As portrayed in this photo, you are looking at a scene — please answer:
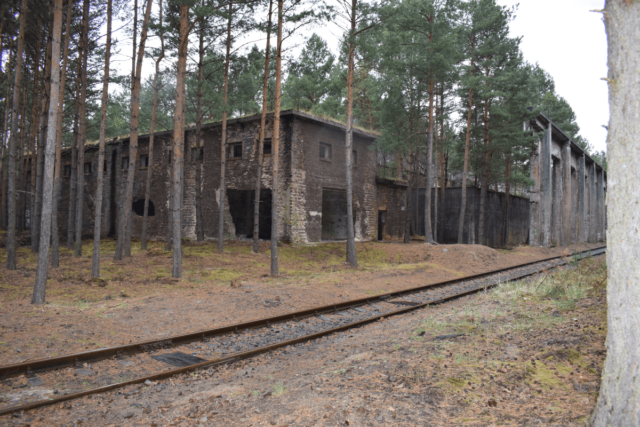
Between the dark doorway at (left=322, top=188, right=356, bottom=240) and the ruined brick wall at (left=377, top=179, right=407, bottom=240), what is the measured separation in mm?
2532

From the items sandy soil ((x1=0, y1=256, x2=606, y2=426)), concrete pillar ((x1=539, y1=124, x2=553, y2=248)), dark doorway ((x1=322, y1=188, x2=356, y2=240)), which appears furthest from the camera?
dark doorway ((x1=322, y1=188, x2=356, y2=240))

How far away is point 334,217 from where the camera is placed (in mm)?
28109

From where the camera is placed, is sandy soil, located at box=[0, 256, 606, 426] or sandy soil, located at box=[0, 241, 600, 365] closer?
sandy soil, located at box=[0, 256, 606, 426]

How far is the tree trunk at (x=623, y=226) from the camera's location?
2910mm

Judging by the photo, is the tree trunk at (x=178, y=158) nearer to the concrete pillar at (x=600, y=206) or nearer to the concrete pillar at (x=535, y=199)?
the concrete pillar at (x=535, y=199)

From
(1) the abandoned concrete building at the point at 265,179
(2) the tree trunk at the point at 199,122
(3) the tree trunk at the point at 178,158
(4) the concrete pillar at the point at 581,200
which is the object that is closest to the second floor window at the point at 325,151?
(1) the abandoned concrete building at the point at 265,179

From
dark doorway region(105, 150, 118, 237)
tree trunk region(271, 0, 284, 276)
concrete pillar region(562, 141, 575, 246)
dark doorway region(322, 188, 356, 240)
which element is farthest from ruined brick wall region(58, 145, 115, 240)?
concrete pillar region(562, 141, 575, 246)

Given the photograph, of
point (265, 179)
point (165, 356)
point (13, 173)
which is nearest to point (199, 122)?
point (265, 179)

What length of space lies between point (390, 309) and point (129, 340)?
5.31 m

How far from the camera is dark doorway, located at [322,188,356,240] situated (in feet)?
90.8

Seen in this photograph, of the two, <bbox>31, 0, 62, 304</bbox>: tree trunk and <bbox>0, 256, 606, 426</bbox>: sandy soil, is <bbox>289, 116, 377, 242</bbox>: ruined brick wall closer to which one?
<bbox>31, 0, 62, 304</bbox>: tree trunk

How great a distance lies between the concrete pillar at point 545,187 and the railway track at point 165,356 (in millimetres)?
21632

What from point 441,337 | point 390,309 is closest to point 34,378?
point 441,337

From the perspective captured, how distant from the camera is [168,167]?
25297mm
